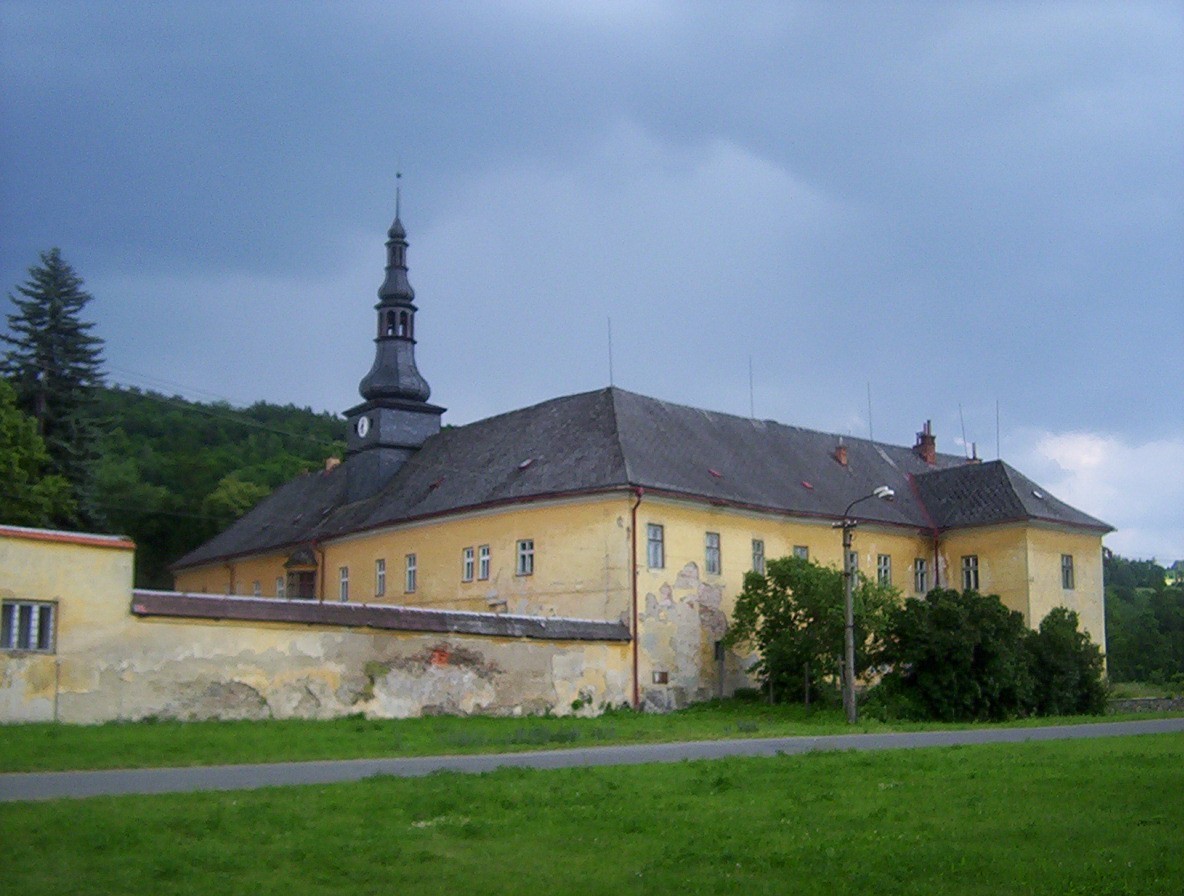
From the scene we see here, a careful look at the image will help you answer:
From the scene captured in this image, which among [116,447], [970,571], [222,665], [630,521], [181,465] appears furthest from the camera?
[181,465]

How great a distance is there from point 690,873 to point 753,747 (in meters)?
11.8

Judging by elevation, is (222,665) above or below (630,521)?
below

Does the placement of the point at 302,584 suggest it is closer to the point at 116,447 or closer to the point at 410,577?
the point at 410,577

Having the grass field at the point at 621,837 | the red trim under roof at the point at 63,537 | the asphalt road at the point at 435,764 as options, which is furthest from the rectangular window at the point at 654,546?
the grass field at the point at 621,837

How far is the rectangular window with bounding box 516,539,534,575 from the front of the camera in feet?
127

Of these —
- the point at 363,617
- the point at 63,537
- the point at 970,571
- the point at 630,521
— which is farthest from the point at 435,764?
the point at 970,571

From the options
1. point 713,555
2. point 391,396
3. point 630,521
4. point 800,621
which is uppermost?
point 391,396

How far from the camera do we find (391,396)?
164ft

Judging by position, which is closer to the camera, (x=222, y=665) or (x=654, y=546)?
(x=222, y=665)

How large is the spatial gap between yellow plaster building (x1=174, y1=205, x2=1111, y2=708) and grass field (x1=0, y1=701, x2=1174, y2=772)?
5.21m

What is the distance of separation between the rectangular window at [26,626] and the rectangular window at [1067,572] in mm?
34288

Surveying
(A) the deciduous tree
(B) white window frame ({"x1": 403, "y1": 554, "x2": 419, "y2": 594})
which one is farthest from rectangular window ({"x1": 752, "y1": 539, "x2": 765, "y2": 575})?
(B) white window frame ({"x1": 403, "y1": 554, "x2": 419, "y2": 594})

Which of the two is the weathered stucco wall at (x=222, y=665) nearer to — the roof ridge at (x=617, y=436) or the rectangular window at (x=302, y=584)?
the roof ridge at (x=617, y=436)

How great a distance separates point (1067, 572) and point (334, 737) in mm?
31927
